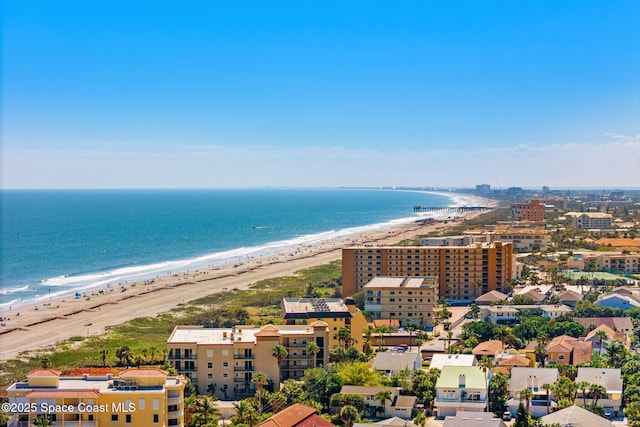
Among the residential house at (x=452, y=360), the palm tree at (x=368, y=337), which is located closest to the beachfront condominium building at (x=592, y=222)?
the palm tree at (x=368, y=337)

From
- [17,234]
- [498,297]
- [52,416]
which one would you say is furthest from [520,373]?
[17,234]

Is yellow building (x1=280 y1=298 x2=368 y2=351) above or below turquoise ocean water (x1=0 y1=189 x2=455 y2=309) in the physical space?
above

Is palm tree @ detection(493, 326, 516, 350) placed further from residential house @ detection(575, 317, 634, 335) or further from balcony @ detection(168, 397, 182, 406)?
balcony @ detection(168, 397, 182, 406)

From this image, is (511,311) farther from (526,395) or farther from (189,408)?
(189,408)

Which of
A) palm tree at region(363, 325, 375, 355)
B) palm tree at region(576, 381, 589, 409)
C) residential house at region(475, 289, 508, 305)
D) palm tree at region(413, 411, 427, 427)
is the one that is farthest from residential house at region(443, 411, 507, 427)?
residential house at region(475, 289, 508, 305)

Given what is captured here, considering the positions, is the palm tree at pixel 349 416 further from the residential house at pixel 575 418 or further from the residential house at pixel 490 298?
the residential house at pixel 490 298
